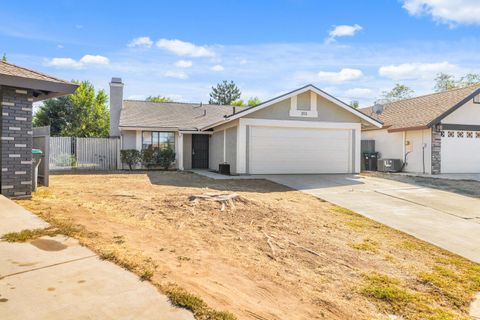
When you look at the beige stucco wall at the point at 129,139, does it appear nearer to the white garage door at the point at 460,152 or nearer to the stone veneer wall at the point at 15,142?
the stone veneer wall at the point at 15,142

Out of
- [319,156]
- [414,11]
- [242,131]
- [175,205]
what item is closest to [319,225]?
[175,205]

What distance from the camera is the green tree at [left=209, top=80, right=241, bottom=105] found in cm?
5434

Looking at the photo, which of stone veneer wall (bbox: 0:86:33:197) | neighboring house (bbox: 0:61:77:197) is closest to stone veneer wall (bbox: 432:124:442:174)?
neighboring house (bbox: 0:61:77:197)

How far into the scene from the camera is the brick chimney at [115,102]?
A: 20969 millimetres

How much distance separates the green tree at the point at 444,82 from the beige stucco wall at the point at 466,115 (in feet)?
88.2

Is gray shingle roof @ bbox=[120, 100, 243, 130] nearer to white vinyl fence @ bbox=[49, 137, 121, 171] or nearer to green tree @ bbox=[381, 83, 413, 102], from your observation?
white vinyl fence @ bbox=[49, 137, 121, 171]

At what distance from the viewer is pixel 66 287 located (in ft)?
9.05

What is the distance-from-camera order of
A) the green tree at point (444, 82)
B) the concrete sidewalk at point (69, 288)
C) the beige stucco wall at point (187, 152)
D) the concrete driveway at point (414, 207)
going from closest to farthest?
the concrete sidewalk at point (69, 288) → the concrete driveway at point (414, 207) → the beige stucco wall at point (187, 152) → the green tree at point (444, 82)

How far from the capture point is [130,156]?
59.5 ft

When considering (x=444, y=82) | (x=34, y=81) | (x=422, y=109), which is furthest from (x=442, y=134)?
(x=444, y=82)

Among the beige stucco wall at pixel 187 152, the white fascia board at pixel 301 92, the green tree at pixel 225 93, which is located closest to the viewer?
the white fascia board at pixel 301 92

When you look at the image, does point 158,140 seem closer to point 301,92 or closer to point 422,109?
point 301,92

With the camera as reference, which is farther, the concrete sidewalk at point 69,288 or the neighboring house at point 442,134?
the neighboring house at point 442,134

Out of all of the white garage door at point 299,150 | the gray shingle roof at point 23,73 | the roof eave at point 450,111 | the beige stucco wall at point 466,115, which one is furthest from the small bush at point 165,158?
the beige stucco wall at point 466,115
